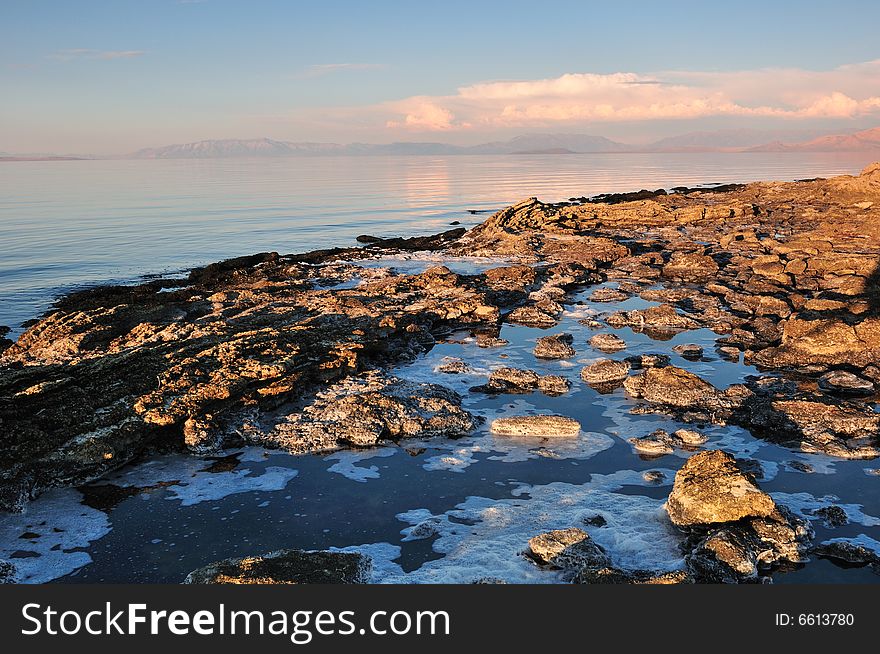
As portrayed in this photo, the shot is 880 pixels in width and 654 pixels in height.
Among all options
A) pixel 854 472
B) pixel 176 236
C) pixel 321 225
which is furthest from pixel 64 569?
pixel 321 225

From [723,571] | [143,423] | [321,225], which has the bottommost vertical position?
[723,571]

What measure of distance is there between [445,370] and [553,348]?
2792 mm

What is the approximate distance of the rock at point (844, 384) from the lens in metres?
12.4

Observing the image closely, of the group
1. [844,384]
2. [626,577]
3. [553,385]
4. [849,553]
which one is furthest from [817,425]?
[626,577]

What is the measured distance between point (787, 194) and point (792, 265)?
26825mm

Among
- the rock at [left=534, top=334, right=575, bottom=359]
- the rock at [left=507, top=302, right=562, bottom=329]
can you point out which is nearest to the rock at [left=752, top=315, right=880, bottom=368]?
the rock at [left=534, top=334, right=575, bottom=359]

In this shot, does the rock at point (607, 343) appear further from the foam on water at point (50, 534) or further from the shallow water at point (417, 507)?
the foam on water at point (50, 534)

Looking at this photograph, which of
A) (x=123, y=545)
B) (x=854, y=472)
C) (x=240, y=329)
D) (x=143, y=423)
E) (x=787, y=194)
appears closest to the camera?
(x=123, y=545)

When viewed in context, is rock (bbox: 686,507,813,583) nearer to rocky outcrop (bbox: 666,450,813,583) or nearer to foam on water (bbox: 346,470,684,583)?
rocky outcrop (bbox: 666,450,813,583)

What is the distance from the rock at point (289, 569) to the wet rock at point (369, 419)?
3.35 m

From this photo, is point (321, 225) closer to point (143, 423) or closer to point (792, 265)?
point (792, 265)

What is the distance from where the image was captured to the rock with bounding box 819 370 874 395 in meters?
12.4

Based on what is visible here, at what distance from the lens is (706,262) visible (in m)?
23.8

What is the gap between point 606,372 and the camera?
13453 mm
